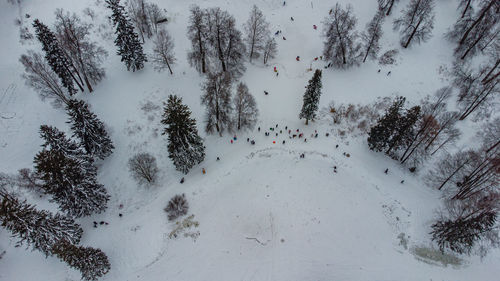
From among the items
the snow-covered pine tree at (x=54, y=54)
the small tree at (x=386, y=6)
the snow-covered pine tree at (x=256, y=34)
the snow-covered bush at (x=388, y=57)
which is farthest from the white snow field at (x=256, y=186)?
the small tree at (x=386, y=6)

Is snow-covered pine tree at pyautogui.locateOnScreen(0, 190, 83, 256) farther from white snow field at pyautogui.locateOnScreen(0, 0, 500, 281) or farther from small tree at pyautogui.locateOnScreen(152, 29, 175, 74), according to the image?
small tree at pyautogui.locateOnScreen(152, 29, 175, 74)

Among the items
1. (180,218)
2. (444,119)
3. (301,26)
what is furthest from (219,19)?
(444,119)

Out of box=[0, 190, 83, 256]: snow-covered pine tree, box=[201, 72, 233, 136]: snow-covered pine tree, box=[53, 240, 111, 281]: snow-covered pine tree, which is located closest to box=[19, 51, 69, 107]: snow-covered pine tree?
box=[0, 190, 83, 256]: snow-covered pine tree

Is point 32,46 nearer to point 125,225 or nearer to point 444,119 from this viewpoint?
point 125,225

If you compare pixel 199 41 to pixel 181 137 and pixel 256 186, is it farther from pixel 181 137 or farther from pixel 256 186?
pixel 256 186

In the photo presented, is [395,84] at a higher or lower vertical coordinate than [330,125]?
higher

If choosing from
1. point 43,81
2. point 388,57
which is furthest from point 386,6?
point 43,81
